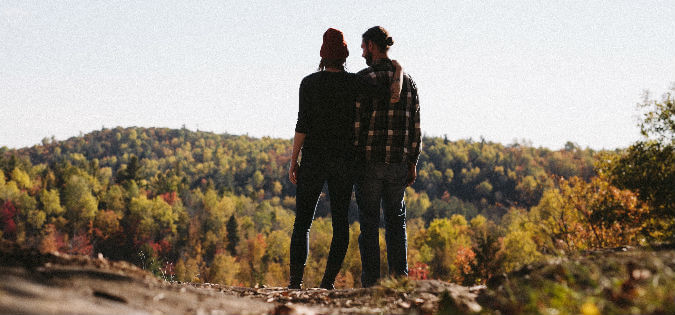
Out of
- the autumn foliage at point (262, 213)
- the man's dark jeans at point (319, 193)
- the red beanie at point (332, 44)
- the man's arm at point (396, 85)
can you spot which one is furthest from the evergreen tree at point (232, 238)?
the man's arm at point (396, 85)

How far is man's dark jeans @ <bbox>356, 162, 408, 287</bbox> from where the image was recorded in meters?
4.82

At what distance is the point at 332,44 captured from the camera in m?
4.83

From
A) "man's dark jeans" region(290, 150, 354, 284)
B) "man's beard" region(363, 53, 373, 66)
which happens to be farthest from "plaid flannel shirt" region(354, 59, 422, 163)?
"man's dark jeans" region(290, 150, 354, 284)

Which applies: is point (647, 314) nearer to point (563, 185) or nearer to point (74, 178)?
point (563, 185)

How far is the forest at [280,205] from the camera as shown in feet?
64.7

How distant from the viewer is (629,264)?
3023 mm

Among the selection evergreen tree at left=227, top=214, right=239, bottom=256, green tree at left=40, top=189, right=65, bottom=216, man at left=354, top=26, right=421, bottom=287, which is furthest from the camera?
evergreen tree at left=227, top=214, right=239, bottom=256

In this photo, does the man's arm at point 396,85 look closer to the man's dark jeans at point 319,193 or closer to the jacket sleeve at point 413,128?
the jacket sleeve at point 413,128

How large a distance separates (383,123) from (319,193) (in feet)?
3.04

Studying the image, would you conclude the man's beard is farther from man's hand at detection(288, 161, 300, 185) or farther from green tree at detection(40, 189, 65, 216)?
green tree at detection(40, 189, 65, 216)

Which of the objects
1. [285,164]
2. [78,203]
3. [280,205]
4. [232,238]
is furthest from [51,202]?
[285,164]

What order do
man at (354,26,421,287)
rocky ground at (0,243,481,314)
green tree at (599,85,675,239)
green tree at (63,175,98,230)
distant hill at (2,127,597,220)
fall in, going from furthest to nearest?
distant hill at (2,127,597,220) < green tree at (63,175,98,230) < green tree at (599,85,675,239) < man at (354,26,421,287) < rocky ground at (0,243,481,314)

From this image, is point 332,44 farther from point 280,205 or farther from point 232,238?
point 280,205

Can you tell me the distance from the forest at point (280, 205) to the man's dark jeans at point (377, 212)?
1261mm
